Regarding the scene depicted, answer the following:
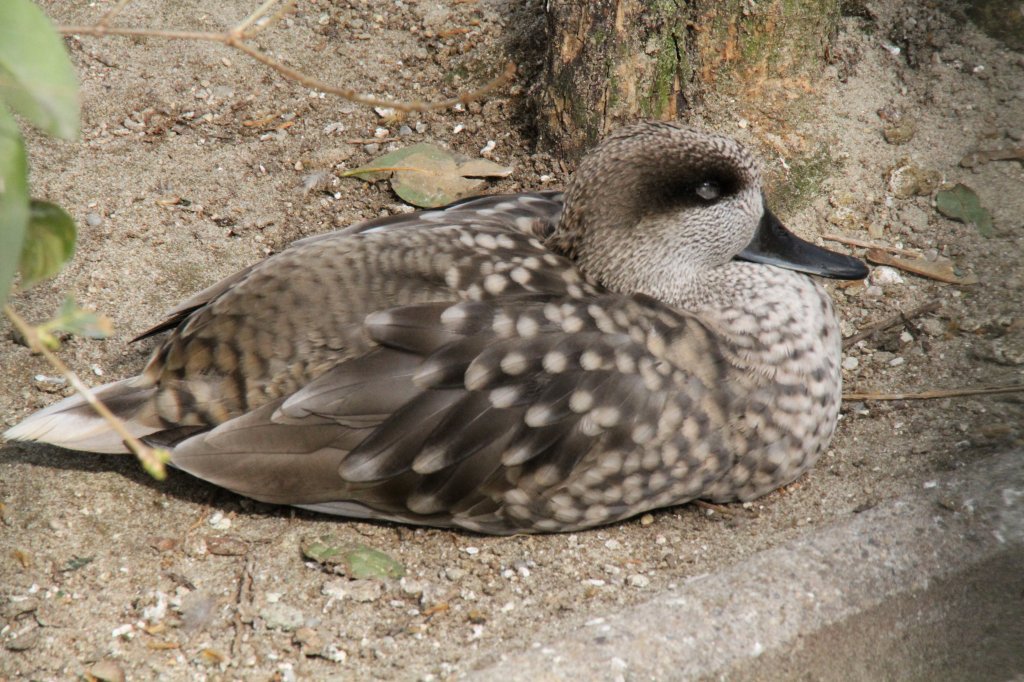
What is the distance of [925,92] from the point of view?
4066 millimetres

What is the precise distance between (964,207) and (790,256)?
3.18 feet

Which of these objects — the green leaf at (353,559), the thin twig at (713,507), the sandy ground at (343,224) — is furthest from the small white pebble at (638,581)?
the green leaf at (353,559)

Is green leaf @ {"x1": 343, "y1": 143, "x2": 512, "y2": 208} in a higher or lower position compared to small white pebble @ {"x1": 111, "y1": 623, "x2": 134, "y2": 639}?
higher

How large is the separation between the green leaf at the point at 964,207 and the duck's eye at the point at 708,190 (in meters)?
1.23

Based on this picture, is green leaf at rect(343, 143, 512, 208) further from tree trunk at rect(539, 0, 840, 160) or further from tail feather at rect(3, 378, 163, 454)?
tail feather at rect(3, 378, 163, 454)

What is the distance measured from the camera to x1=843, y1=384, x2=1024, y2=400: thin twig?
3150mm

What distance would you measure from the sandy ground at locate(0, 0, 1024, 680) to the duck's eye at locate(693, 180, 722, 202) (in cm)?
80

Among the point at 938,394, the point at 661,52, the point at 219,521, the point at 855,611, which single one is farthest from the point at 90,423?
the point at 938,394

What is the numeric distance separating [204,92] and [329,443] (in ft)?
6.83

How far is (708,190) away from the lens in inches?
116

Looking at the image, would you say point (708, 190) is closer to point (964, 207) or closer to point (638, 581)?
point (638, 581)

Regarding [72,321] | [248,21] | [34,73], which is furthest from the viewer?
[248,21]

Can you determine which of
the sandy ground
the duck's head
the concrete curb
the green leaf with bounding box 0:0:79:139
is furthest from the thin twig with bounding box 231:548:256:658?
the green leaf with bounding box 0:0:79:139

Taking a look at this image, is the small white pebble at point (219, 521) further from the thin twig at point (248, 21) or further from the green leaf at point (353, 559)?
the thin twig at point (248, 21)
